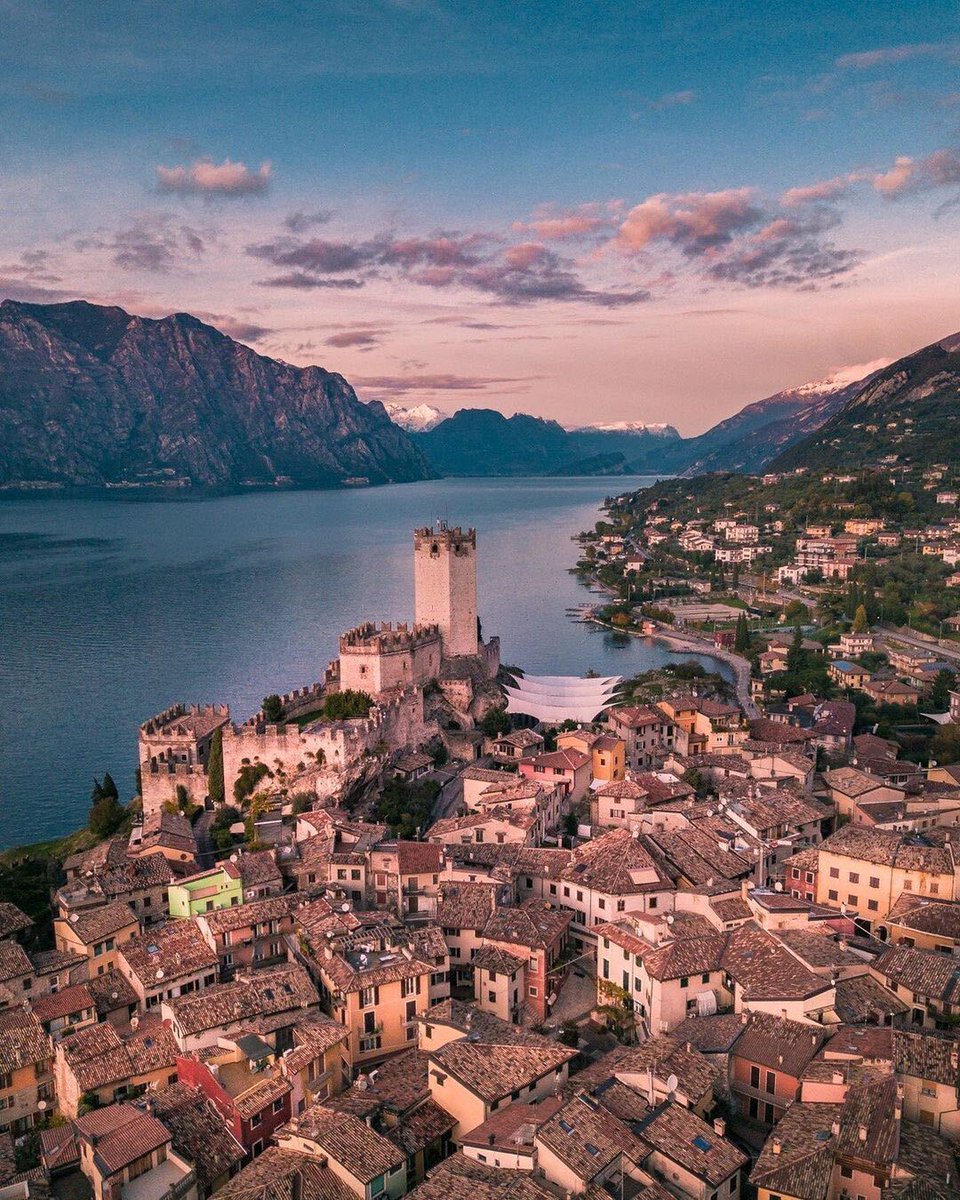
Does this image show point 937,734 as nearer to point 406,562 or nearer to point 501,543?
point 406,562

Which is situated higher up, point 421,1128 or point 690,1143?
point 690,1143

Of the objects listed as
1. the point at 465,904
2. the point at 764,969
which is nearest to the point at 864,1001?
the point at 764,969

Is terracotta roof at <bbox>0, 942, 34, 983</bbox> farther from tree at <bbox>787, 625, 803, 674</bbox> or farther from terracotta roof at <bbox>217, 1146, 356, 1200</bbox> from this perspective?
tree at <bbox>787, 625, 803, 674</bbox>

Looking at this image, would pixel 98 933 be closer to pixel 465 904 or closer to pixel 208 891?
pixel 208 891

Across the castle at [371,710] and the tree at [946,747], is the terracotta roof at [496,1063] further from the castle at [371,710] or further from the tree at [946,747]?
the tree at [946,747]

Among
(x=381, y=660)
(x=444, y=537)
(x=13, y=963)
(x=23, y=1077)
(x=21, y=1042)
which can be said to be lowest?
(x=23, y=1077)

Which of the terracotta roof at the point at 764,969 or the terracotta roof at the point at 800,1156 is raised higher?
the terracotta roof at the point at 764,969

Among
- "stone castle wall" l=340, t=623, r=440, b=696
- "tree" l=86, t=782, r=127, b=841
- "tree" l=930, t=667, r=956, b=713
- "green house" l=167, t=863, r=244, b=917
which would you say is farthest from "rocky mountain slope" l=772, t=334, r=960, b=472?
"green house" l=167, t=863, r=244, b=917

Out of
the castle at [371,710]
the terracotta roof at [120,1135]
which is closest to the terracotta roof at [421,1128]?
the terracotta roof at [120,1135]
